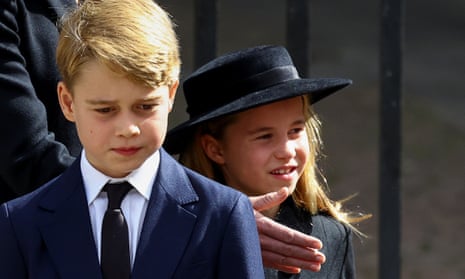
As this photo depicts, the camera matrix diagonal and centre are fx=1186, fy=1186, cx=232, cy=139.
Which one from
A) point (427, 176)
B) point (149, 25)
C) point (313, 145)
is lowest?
point (427, 176)

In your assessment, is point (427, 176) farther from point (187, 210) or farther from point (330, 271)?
point (187, 210)

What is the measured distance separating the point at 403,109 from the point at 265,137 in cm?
509

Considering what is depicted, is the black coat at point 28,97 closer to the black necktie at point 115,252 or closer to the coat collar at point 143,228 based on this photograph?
the coat collar at point 143,228

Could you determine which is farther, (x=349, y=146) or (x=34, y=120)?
(x=349, y=146)

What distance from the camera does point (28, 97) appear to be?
255cm

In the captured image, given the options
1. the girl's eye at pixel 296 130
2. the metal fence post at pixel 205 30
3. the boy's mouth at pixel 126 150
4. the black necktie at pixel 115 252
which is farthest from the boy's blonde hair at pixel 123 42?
the metal fence post at pixel 205 30

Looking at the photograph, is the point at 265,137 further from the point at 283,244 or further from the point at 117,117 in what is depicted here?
the point at 117,117

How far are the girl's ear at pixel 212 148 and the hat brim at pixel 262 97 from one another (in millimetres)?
40

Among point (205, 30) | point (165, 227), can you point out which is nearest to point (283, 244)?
point (165, 227)

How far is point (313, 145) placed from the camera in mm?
3043

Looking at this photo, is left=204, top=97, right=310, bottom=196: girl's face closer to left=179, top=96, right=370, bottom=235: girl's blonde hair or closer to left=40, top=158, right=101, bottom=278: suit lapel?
left=179, top=96, right=370, bottom=235: girl's blonde hair

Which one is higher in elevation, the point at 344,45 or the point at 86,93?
the point at 86,93

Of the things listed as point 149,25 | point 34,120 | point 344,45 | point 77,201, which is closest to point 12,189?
point 34,120

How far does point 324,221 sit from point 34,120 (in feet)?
2.68
